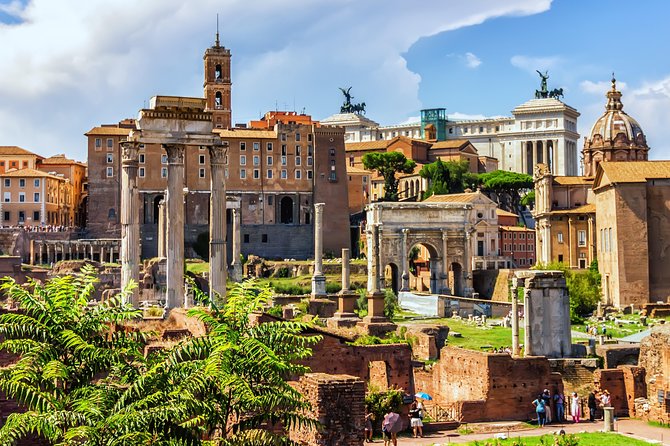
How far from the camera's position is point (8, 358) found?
1683 centimetres

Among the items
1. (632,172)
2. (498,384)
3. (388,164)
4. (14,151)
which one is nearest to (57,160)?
(14,151)

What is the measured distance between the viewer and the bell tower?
94.1 metres

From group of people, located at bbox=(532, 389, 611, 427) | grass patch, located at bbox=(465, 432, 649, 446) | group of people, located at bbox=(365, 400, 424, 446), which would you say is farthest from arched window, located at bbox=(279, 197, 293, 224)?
grass patch, located at bbox=(465, 432, 649, 446)

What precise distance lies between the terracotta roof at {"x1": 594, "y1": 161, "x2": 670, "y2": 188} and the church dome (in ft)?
49.9

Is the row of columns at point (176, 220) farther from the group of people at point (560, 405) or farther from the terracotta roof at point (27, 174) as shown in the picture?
the terracotta roof at point (27, 174)

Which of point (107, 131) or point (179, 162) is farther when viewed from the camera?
point (107, 131)

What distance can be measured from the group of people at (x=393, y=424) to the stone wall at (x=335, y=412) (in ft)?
19.3

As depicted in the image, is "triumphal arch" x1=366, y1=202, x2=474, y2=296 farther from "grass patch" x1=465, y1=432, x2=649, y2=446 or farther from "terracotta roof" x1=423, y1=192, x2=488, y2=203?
"grass patch" x1=465, y1=432, x2=649, y2=446

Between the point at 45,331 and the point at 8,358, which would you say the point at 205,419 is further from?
the point at 8,358

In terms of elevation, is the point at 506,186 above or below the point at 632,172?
above

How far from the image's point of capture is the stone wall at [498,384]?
909 inches

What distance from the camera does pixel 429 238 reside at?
233ft

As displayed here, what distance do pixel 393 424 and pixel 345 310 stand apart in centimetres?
2246

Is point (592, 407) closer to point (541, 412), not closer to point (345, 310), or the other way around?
point (541, 412)
